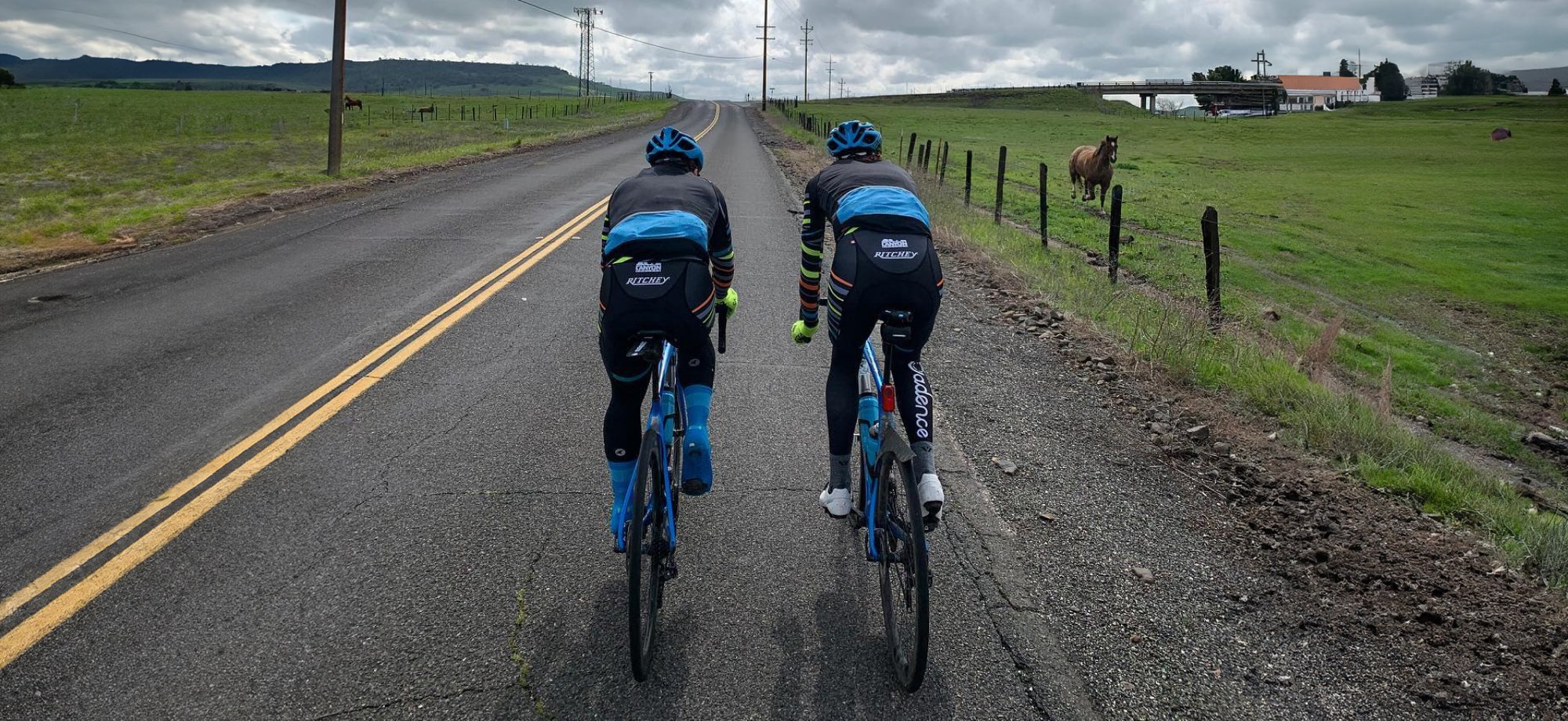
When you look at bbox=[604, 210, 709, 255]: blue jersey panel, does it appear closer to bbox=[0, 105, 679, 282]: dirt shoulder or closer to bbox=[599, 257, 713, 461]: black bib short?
bbox=[599, 257, 713, 461]: black bib short

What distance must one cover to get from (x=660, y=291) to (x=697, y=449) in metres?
0.68

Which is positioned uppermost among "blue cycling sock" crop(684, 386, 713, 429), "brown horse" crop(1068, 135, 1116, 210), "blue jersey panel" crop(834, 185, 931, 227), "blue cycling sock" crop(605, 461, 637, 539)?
"brown horse" crop(1068, 135, 1116, 210)

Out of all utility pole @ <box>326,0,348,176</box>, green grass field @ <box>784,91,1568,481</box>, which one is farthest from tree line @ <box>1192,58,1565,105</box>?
utility pole @ <box>326,0,348,176</box>

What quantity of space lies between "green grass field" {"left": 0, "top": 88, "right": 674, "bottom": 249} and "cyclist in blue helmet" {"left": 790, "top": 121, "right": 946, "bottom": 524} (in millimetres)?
12383

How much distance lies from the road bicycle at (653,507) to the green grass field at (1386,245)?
7825 millimetres

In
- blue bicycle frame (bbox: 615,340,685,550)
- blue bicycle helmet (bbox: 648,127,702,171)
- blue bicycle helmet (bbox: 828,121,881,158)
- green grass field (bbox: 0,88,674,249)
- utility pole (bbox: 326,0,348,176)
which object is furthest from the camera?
utility pole (bbox: 326,0,348,176)

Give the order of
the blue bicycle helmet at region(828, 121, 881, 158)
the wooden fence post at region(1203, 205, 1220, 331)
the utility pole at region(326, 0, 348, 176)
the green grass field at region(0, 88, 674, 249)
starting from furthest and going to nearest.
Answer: the utility pole at region(326, 0, 348, 176), the green grass field at region(0, 88, 674, 249), the wooden fence post at region(1203, 205, 1220, 331), the blue bicycle helmet at region(828, 121, 881, 158)

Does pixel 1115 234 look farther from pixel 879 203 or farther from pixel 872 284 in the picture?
pixel 872 284

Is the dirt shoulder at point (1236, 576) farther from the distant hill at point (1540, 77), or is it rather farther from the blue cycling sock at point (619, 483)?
the distant hill at point (1540, 77)

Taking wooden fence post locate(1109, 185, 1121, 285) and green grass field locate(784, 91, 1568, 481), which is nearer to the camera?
green grass field locate(784, 91, 1568, 481)

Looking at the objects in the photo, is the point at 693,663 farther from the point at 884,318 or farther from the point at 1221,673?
the point at 1221,673

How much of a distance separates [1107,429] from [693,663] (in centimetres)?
361

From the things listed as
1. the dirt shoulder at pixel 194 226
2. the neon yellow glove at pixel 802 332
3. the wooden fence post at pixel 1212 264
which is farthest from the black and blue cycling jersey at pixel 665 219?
the dirt shoulder at pixel 194 226

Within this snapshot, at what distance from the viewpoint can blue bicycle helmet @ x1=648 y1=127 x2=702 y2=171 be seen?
404 cm
